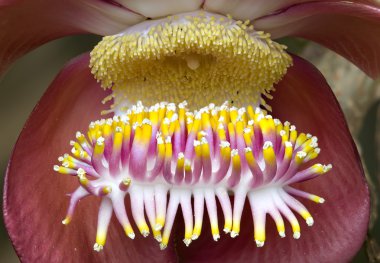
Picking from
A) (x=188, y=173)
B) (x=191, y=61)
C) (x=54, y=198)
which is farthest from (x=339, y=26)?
(x=54, y=198)

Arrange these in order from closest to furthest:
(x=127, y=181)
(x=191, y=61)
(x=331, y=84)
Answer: (x=127, y=181), (x=191, y=61), (x=331, y=84)

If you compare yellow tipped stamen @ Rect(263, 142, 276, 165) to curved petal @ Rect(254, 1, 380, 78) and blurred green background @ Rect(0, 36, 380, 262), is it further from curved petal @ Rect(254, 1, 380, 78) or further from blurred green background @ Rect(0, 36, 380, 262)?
blurred green background @ Rect(0, 36, 380, 262)

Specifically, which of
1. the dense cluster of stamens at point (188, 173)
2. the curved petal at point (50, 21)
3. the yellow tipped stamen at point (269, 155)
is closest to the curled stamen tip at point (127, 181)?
the dense cluster of stamens at point (188, 173)

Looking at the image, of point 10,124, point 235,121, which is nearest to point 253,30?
point 235,121

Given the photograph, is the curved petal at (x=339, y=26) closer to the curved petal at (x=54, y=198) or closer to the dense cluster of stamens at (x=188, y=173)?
the dense cluster of stamens at (x=188, y=173)

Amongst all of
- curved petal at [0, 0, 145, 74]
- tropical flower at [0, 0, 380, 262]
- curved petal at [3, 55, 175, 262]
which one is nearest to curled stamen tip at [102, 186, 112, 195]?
tropical flower at [0, 0, 380, 262]

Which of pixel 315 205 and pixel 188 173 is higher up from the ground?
pixel 188 173

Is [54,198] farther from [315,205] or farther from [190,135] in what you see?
[315,205]
